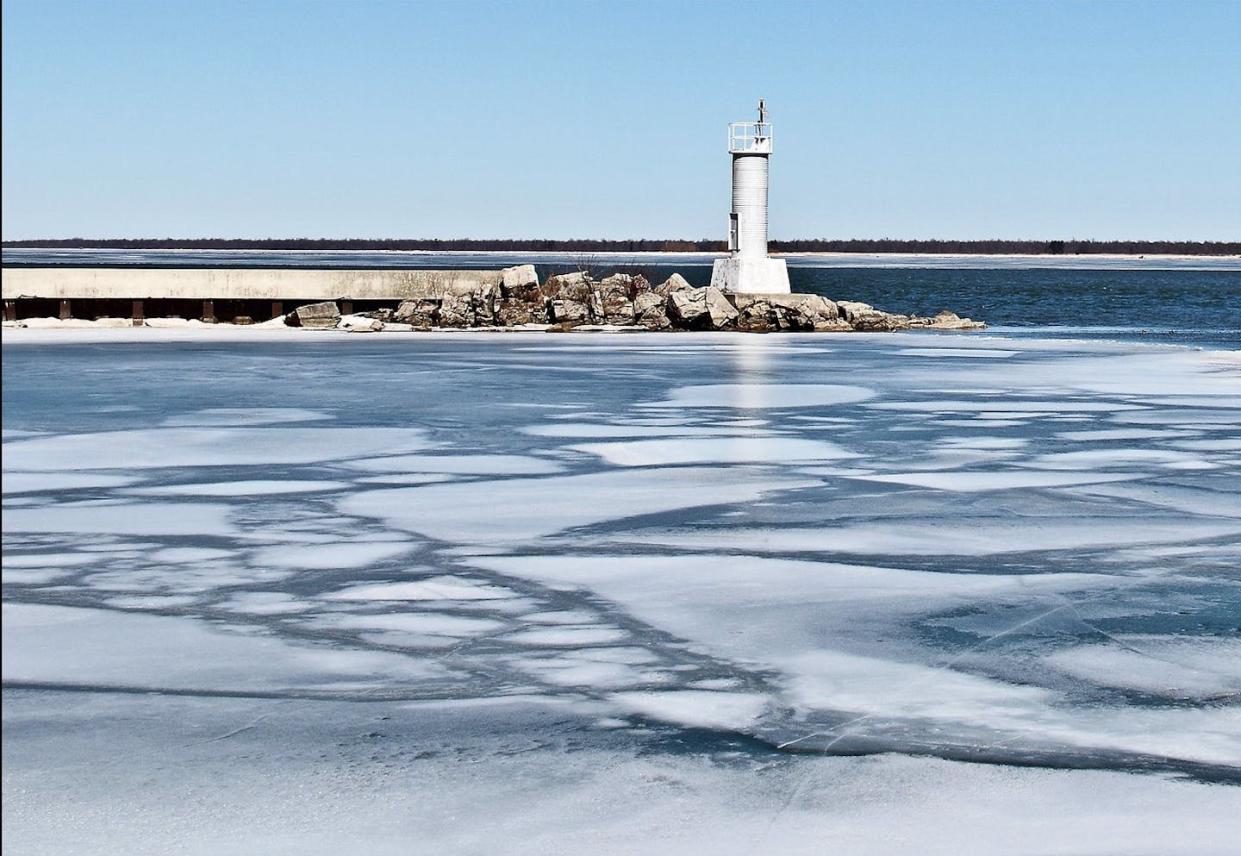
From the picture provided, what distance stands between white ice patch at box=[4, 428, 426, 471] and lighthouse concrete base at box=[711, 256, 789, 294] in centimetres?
2466

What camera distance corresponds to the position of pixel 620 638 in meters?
5.56

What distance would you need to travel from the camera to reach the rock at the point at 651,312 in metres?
33.9

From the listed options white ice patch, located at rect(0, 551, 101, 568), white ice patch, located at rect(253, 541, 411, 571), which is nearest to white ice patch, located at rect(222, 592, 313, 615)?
white ice patch, located at rect(253, 541, 411, 571)

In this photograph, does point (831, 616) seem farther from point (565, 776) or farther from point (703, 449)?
point (703, 449)

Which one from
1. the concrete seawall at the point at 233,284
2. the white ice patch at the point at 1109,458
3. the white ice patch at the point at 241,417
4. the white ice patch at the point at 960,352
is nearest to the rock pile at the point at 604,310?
the concrete seawall at the point at 233,284

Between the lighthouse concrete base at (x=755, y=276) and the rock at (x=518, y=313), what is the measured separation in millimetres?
4867

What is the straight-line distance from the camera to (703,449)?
11500 mm

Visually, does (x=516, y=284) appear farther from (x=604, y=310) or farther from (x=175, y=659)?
(x=175, y=659)

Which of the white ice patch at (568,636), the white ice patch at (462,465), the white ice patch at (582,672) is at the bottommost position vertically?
the white ice patch at (462,465)

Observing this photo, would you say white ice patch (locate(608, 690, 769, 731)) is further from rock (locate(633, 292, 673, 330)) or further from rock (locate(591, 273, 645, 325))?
rock (locate(591, 273, 645, 325))

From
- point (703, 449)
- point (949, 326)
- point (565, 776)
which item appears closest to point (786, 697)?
point (565, 776)

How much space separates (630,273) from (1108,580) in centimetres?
3177

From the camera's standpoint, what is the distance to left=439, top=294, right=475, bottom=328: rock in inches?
1331

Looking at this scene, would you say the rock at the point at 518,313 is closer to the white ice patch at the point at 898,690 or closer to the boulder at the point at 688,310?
the boulder at the point at 688,310
